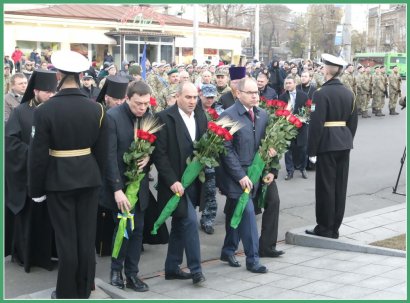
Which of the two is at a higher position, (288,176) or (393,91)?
(393,91)

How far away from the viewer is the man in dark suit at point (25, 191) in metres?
6.33

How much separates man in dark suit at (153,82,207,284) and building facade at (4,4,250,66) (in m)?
30.1

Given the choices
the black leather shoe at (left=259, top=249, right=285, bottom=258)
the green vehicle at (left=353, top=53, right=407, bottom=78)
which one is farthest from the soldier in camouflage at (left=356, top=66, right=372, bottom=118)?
the green vehicle at (left=353, top=53, right=407, bottom=78)

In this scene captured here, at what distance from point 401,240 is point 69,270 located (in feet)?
12.9

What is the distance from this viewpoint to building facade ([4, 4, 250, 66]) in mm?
35281

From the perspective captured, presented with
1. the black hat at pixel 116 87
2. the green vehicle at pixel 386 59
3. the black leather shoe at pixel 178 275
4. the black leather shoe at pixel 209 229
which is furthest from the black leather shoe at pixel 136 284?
the green vehicle at pixel 386 59

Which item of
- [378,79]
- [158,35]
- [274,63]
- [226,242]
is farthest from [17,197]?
[158,35]

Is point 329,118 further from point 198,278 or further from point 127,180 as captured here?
point 127,180

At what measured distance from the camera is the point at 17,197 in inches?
256

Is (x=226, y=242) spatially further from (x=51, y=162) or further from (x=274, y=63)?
(x=274, y=63)

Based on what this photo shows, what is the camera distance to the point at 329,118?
7.42m

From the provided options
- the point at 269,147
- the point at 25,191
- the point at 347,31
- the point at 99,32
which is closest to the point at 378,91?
the point at 347,31

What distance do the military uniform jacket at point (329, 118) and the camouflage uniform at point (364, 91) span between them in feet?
49.8

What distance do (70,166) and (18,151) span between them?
1429 millimetres
